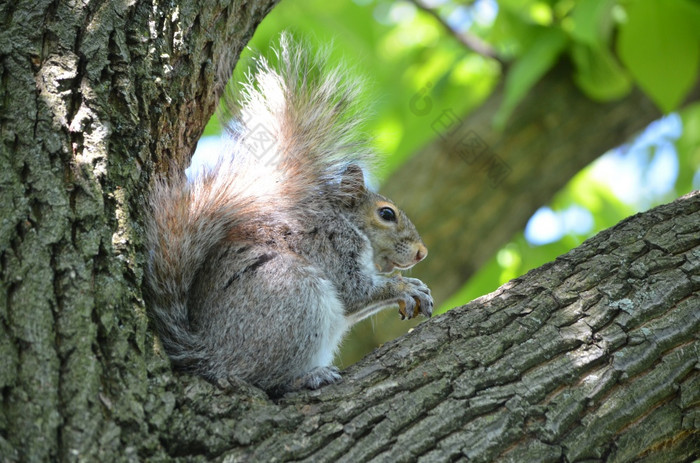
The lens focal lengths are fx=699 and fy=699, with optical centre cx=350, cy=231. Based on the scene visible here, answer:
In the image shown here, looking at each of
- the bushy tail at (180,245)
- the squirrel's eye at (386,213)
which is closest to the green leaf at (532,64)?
the squirrel's eye at (386,213)

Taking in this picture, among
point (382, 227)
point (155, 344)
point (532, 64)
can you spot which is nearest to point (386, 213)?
point (382, 227)

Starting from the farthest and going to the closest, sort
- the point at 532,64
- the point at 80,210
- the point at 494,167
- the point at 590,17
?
the point at 494,167 → the point at 532,64 → the point at 590,17 → the point at 80,210

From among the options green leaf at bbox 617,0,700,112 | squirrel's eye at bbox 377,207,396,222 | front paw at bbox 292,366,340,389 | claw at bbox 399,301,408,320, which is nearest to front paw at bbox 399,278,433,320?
claw at bbox 399,301,408,320

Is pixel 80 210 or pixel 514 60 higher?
pixel 514 60

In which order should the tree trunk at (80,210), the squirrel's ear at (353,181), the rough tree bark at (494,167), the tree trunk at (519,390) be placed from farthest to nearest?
the rough tree bark at (494,167)
the squirrel's ear at (353,181)
the tree trunk at (519,390)
the tree trunk at (80,210)

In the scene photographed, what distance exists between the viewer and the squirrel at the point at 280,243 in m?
1.95

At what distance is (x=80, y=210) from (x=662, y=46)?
2479mm

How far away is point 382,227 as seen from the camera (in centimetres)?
292

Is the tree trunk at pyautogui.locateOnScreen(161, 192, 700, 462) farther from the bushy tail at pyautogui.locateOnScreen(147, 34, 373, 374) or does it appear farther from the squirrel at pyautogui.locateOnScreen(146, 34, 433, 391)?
the bushy tail at pyautogui.locateOnScreen(147, 34, 373, 374)

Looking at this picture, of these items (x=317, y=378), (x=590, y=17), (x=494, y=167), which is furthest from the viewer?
(x=494, y=167)

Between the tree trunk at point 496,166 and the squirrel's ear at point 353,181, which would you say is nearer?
the squirrel's ear at point 353,181

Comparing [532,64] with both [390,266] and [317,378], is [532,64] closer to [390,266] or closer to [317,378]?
[390,266]

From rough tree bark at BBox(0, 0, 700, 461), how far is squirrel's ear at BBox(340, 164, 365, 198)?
3.42ft

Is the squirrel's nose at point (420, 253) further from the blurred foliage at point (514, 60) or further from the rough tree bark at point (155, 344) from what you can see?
the rough tree bark at point (155, 344)
